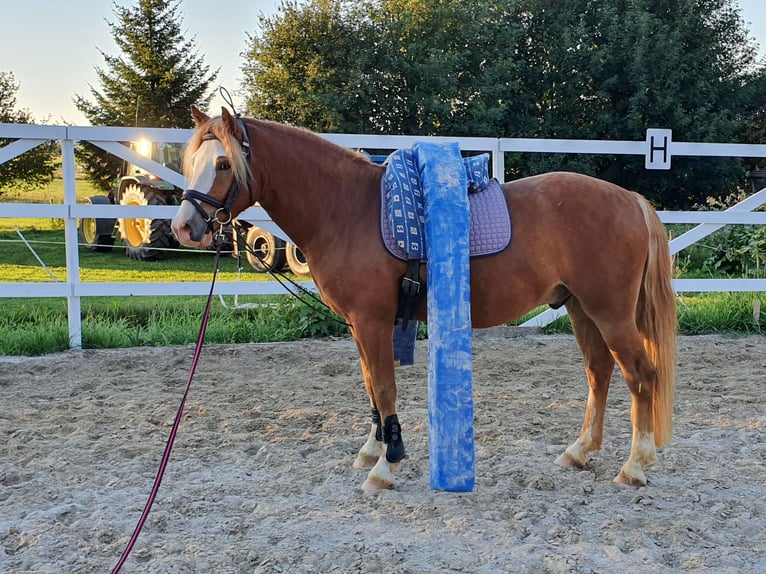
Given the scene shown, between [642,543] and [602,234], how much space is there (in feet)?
4.64

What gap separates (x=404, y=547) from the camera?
102 inches

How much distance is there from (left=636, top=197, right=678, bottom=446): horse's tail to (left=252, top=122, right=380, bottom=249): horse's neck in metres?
1.44

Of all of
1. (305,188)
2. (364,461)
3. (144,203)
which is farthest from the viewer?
(144,203)

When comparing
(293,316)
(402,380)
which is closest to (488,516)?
(402,380)

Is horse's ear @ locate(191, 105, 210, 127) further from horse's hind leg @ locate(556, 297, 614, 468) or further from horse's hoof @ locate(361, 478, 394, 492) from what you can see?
horse's hind leg @ locate(556, 297, 614, 468)

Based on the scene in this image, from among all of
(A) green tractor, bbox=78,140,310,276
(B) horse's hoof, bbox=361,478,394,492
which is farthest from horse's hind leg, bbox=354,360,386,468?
(A) green tractor, bbox=78,140,310,276

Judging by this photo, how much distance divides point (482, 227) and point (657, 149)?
430cm

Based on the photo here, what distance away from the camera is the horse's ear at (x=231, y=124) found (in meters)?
2.87

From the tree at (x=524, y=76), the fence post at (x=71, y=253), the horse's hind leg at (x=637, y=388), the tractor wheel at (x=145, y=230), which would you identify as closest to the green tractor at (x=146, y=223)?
the tractor wheel at (x=145, y=230)

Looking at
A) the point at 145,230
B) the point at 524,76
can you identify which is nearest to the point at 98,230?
the point at 145,230

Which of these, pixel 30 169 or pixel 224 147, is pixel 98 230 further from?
pixel 224 147

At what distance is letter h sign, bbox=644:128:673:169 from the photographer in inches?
263

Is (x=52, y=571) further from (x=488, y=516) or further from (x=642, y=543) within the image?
(x=642, y=543)

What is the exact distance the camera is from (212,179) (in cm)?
289
